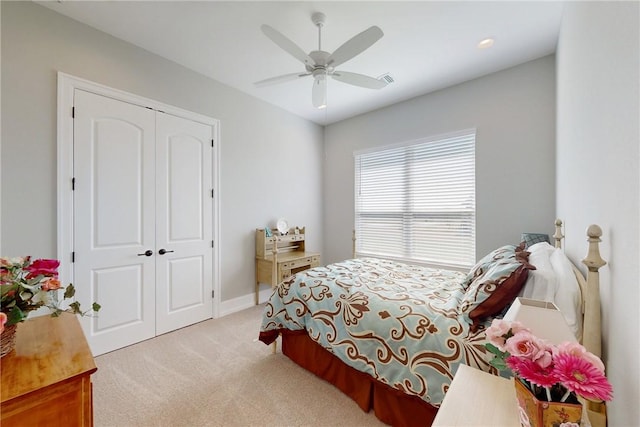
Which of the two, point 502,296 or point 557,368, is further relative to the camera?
point 502,296

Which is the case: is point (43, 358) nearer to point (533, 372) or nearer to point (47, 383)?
point (47, 383)

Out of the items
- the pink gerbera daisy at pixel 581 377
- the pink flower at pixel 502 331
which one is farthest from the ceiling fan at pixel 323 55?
the pink gerbera daisy at pixel 581 377

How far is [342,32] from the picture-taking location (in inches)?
90.7

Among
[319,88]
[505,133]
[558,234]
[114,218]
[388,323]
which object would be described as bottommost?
[388,323]

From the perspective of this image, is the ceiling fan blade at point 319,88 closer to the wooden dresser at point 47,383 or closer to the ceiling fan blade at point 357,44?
the ceiling fan blade at point 357,44

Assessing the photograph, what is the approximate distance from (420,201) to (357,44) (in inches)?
92.7

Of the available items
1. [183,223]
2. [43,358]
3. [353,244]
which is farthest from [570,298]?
[183,223]

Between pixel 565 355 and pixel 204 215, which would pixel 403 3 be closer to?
pixel 565 355

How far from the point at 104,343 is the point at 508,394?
10.2 ft

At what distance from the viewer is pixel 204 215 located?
3.09 meters

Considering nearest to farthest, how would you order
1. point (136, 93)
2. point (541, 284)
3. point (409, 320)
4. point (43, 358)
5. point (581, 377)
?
point (581, 377), point (43, 358), point (541, 284), point (409, 320), point (136, 93)

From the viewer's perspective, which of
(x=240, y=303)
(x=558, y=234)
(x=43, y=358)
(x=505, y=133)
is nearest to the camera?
(x=43, y=358)

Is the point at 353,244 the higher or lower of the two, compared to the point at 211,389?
higher

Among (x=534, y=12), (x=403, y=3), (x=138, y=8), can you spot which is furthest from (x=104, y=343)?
(x=534, y=12)
